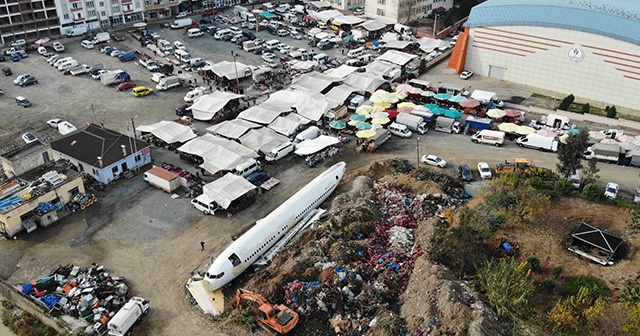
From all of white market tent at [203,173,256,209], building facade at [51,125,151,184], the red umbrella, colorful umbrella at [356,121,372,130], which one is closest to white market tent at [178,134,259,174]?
white market tent at [203,173,256,209]

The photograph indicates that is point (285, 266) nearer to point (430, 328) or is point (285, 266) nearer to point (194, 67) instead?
point (430, 328)

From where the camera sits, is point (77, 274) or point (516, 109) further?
point (516, 109)

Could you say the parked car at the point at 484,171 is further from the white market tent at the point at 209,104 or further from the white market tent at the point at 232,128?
the white market tent at the point at 209,104

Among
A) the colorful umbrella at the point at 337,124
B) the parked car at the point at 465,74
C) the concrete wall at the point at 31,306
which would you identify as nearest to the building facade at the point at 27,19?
the colorful umbrella at the point at 337,124

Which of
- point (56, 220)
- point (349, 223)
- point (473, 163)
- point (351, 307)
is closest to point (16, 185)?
point (56, 220)

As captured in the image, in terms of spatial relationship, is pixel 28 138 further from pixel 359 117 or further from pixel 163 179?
pixel 359 117

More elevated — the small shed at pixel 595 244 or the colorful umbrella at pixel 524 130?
the colorful umbrella at pixel 524 130
